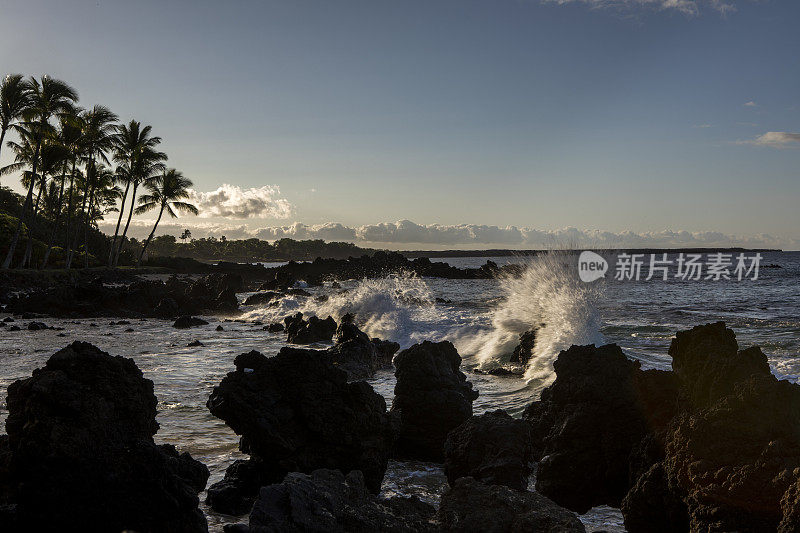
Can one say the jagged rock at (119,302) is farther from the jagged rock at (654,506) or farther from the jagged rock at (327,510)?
the jagged rock at (654,506)

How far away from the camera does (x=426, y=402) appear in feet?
22.4

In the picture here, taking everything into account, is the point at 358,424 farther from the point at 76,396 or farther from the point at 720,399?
the point at 720,399

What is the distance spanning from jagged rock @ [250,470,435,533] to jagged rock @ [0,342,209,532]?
0.82 m

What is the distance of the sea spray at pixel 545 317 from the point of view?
12.4 meters

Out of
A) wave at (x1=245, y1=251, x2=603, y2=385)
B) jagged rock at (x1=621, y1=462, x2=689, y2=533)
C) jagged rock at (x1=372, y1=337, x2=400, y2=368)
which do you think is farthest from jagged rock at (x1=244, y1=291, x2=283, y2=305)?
jagged rock at (x1=621, y1=462, x2=689, y2=533)

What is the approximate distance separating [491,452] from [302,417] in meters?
1.90

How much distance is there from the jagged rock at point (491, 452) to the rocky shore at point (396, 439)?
2 centimetres

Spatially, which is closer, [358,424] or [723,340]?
[723,340]

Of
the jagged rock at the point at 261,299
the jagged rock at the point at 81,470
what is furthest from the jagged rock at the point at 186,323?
the jagged rock at the point at 81,470

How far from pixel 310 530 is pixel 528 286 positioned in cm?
1749

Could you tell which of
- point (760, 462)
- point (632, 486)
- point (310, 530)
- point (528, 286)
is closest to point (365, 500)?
point (310, 530)

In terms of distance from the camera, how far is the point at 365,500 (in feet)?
13.0

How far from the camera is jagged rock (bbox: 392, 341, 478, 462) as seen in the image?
6574 millimetres

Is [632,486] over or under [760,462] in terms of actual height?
under
